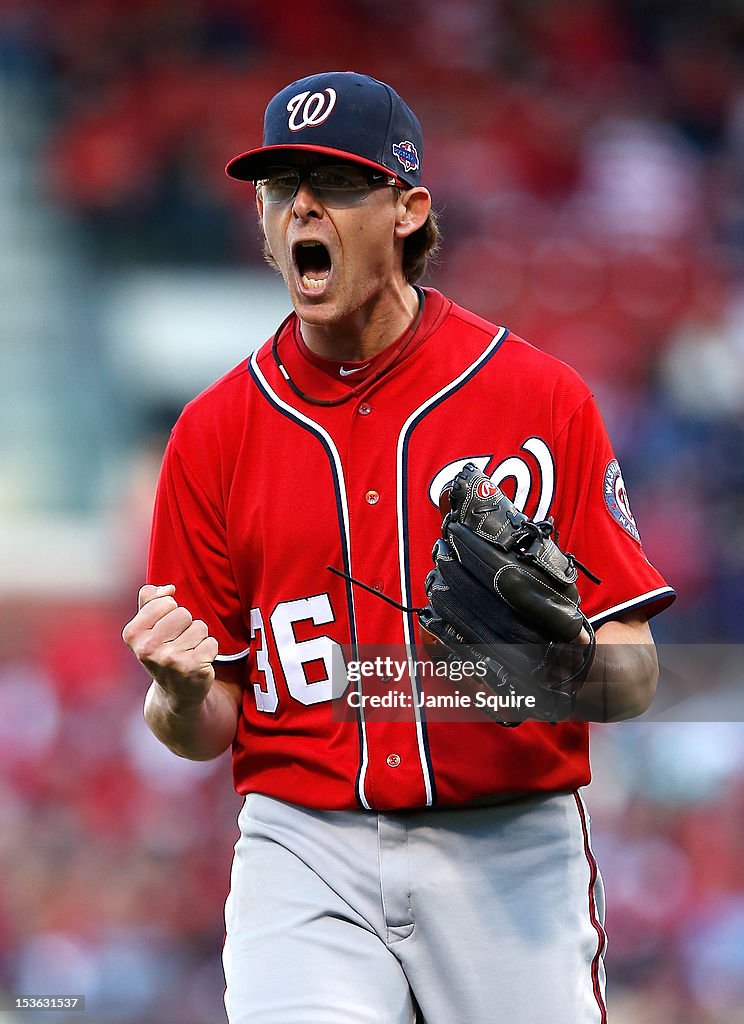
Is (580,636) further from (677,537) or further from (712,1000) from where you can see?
(677,537)

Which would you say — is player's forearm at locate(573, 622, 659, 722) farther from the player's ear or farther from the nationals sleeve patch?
the player's ear

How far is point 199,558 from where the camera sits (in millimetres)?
1793

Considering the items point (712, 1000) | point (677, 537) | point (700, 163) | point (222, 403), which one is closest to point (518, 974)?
point (222, 403)

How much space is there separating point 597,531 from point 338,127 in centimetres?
61

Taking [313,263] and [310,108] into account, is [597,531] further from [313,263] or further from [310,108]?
[310,108]

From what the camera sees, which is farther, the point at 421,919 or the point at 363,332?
the point at 363,332

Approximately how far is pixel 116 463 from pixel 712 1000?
2724 mm

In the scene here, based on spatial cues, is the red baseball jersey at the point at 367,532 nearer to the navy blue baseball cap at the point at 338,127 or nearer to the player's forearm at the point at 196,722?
the player's forearm at the point at 196,722

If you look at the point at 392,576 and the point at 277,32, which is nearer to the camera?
the point at 392,576

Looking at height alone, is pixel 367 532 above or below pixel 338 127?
below

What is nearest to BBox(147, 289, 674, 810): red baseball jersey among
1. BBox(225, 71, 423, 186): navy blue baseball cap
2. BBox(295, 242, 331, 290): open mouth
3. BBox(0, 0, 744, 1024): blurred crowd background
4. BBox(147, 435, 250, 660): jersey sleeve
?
BBox(147, 435, 250, 660): jersey sleeve

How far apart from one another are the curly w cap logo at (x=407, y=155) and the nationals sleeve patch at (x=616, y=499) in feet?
1.59

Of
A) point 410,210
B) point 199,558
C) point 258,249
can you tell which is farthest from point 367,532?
point 258,249

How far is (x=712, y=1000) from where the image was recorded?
3686mm
